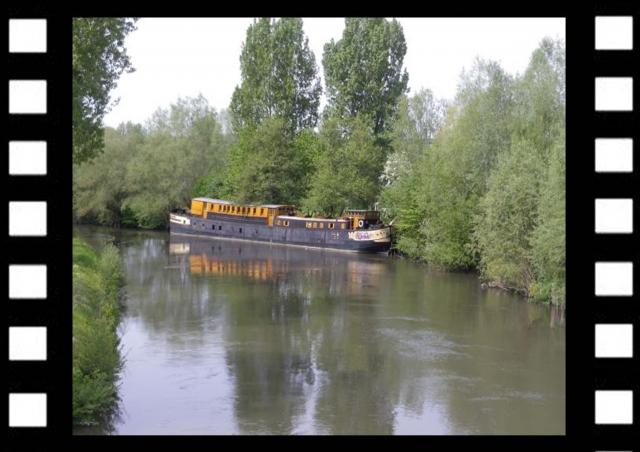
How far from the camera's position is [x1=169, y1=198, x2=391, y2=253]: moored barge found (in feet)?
149

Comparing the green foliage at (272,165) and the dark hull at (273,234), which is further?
the green foliage at (272,165)

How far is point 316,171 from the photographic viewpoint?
5309cm

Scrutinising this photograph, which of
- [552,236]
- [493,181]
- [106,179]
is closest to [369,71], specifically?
[106,179]

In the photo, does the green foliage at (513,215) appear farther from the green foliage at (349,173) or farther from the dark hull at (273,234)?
the green foliage at (349,173)

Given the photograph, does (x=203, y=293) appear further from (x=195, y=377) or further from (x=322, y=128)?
(x=322, y=128)

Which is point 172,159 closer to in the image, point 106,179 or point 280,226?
point 106,179

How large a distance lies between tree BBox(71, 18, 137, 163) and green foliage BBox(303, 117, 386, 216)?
27.2 m

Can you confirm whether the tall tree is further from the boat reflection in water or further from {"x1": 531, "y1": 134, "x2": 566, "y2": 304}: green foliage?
Answer: {"x1": 531, "y1": 134, "x2": 566, "y2": 304}: green foliage

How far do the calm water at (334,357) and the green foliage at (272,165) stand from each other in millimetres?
17962

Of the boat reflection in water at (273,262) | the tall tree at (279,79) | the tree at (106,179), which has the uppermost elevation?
the tall tree at (279,79)

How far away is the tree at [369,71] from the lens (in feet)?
170

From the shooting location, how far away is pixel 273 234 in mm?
50719

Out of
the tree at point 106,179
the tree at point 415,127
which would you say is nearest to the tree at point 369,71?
the tree at point 415,127

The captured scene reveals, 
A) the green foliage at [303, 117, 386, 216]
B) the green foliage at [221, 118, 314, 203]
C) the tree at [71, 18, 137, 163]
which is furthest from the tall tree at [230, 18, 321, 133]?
the tree at [71, 18, 137, 163]
